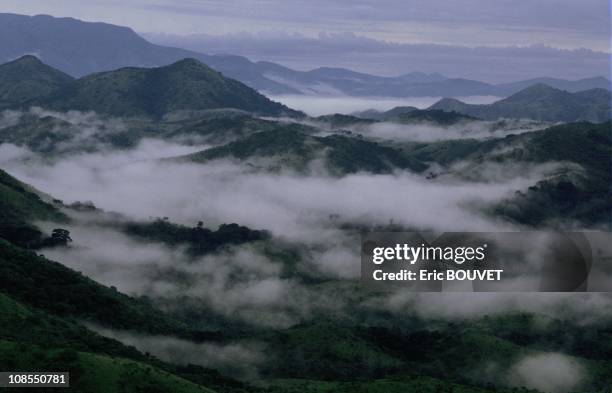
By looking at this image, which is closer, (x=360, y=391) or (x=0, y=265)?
(x=360, y=391)

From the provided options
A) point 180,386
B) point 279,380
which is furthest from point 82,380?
point 279,380

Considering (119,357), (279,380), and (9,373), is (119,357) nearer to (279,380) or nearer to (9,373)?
(9,373)

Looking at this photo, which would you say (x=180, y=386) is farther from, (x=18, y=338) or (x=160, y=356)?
(x=160, y=356)

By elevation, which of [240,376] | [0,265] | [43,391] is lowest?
[240,376]

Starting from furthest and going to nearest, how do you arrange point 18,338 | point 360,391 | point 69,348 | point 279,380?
point 279,380
point 360,391
point 18,338
point 69,348

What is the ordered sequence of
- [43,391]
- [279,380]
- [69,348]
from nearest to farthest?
[43,391], [69,348], [279,380]

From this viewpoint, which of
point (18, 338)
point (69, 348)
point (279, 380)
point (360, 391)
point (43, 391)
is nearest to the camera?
point (43, 391)

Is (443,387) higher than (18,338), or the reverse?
(18,338)

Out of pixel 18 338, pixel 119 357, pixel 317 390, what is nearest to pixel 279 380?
pixel 317 390

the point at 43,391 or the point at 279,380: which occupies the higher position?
the point at 43,391
